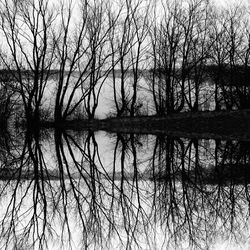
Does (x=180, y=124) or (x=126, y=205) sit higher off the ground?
(x=180, y=124)

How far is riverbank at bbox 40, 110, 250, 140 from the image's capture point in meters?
27.7

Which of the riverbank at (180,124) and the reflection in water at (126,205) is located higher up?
the riverbank at (180,124)

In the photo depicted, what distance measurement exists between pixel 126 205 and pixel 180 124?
80.9 ft

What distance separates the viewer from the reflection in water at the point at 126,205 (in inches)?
204

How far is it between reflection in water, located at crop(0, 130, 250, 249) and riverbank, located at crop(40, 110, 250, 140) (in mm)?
15872

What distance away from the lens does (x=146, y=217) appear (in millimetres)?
5973

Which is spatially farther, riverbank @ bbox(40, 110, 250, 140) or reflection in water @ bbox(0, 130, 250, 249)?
riverbank @ bbox(40, 110, 250, 140)

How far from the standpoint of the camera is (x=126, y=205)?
6625mm

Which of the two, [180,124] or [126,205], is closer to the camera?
[126,205]

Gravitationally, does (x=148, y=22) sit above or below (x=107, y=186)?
above

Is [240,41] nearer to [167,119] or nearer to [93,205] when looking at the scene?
[167,119]

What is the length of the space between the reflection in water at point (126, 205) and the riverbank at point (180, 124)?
52.1 ft

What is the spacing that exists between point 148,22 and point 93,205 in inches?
1205

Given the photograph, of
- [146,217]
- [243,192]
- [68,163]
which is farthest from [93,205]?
[68,163]
